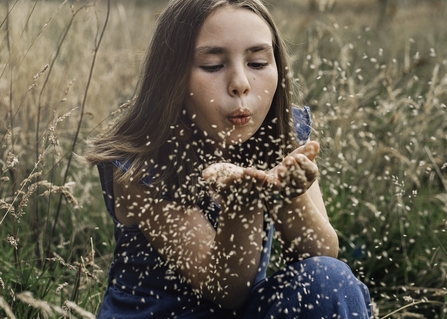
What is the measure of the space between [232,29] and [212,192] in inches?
19.9

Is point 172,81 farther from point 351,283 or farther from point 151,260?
point 351,283

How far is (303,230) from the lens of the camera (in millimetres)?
1833

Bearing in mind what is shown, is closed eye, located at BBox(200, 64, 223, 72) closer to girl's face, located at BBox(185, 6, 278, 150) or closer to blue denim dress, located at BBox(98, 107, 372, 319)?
girl's face, located at BBox(185, 6, 278, 150)

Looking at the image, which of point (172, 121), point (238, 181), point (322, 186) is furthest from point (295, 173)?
point (322, 186)

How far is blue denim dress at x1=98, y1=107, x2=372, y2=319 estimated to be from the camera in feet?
6.24

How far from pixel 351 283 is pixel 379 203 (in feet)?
4.84

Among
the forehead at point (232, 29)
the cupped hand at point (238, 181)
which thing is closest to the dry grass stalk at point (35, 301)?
the cupped hand at point (238, 181)

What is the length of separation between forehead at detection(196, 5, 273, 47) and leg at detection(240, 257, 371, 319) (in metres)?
0.67

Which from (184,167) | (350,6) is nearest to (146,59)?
(184,167)

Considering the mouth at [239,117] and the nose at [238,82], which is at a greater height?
the nose at [238,82]

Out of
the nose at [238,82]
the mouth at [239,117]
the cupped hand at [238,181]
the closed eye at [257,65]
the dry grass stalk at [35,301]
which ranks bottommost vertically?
the dry grass stalk at [35,301]

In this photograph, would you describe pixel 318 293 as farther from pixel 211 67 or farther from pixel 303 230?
pixel 211 67

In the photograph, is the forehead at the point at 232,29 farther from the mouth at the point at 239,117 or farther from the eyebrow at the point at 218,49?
the mouth at the point at 239,117

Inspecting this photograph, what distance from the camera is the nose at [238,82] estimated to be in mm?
1759
